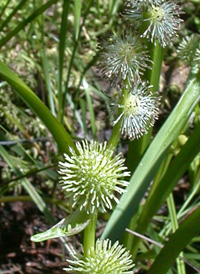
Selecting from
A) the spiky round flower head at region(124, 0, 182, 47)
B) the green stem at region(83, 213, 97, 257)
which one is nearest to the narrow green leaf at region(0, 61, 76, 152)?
the green stem at region(83, 213, 97, 257)

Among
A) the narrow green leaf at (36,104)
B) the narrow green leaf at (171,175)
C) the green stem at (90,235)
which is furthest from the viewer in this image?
the narrow green leaf at (171,175)

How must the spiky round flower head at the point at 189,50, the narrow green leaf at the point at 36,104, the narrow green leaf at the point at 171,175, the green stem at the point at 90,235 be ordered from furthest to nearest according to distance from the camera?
the spiky round flower head at the point at 189,50
the narrow green leaf at the point at 171,175
the green stem at the point at 90,235
the narrow green leaf at the point at 36,104

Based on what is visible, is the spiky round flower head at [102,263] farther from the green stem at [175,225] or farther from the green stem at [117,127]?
the green stem at [175,225]

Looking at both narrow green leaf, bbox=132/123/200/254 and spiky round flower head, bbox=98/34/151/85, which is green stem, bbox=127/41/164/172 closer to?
narrow green leaf, bbox=132/123/200/254

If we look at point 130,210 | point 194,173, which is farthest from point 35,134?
point 130,210

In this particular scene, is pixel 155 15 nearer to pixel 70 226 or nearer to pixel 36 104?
pixel 36 104

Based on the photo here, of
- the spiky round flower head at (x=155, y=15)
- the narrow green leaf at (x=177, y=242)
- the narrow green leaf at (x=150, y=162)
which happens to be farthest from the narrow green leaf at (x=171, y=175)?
the spiky round flower head at (x=155, y=15)
